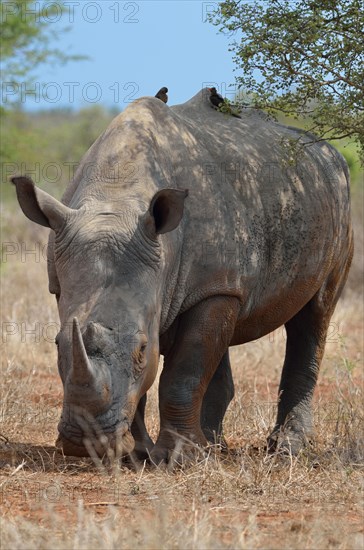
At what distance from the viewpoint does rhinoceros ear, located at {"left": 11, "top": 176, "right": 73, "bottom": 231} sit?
6.47 metres

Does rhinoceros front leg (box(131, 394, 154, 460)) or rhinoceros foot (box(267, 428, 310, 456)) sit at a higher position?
rhinoceros front leg (box(131, 394, 154, 460))

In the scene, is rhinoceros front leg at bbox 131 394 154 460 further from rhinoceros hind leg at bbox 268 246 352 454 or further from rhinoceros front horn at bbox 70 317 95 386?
rhinoceros front horn at bbox 70 317 95 386

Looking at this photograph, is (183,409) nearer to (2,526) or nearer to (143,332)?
(143,332)

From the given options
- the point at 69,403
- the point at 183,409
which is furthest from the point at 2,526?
the point at 183,409

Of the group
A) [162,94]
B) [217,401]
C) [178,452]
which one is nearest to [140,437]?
[178,452]

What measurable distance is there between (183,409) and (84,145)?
1132 inches

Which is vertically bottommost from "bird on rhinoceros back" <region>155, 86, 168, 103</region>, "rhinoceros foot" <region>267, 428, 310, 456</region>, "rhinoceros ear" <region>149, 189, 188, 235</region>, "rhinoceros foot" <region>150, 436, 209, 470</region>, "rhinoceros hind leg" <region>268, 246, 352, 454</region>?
"rhinoceros foot" <region>267, 428, 310, 456</region>

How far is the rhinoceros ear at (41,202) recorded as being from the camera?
647cm

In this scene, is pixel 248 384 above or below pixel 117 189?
below

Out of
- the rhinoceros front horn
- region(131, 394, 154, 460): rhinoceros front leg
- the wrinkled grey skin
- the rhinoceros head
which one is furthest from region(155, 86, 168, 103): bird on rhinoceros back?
the rhinoceros front horn

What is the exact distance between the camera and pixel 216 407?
8.27 metres

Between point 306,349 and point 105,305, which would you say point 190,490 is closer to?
point 105,305

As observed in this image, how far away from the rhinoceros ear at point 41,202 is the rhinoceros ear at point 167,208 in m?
0.51

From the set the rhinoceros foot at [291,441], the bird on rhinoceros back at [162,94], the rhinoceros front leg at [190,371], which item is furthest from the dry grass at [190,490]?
the bird on rhinoceros back at [162,94]
